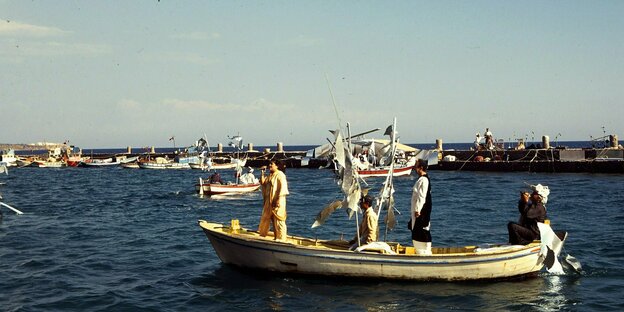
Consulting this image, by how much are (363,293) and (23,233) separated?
636 inches

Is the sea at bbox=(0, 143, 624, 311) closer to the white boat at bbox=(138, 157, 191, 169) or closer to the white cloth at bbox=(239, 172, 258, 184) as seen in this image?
the white cloth at bbox=(239, 172, 258, 184)

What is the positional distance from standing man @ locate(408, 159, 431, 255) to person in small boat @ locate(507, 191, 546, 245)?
2.47 metres

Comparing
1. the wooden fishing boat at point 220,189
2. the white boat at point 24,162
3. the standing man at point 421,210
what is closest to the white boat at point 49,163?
the white boat at point 24,162

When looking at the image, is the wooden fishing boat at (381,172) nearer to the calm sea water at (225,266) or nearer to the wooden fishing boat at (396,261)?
the calm sea water at (225,266)

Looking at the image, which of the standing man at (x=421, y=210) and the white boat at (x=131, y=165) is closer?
the standing man at (x=421, y=210)

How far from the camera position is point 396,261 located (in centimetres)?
1431

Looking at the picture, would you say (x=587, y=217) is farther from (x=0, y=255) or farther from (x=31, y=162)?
(x=31, y=162)

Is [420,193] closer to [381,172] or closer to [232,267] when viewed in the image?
[232,267]

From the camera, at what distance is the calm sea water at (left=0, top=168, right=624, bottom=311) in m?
13.7

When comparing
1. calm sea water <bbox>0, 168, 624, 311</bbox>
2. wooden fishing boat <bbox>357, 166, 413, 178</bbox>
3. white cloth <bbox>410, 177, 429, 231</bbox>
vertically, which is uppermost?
white cloth <bbox>410, 177, 429, 231</bbox>

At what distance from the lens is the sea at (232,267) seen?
1369 centimetres

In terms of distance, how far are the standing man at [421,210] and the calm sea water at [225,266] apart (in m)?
0.99

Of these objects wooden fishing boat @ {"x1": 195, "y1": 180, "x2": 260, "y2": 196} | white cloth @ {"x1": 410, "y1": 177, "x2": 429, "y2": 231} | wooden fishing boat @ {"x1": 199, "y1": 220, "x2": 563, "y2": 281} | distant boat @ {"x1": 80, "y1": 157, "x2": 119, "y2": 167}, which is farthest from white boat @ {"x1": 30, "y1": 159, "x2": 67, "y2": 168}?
white cloth @ {"x1": 410, "y1": 177, "x2": 429, "y2": 231}

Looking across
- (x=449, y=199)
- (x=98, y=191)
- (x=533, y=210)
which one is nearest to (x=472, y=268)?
(x=533, y=210)
